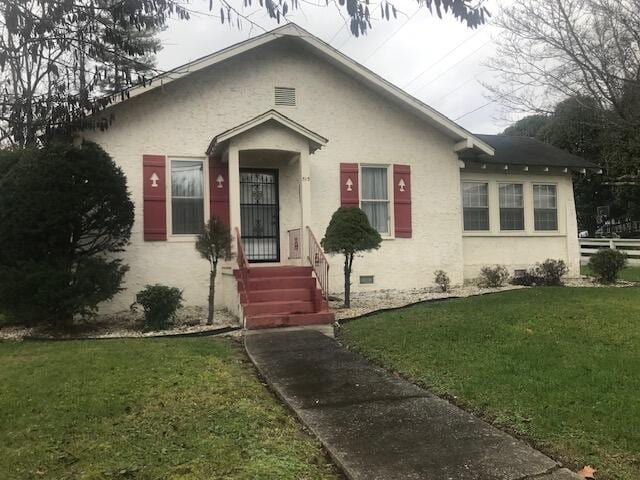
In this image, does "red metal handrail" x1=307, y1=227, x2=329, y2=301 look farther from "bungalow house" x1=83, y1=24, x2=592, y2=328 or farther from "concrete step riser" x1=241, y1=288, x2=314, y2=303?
"concrete step riser" x1=241, y1=288, x2=314, y2=303

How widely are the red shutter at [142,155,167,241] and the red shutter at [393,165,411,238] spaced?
17.7ft

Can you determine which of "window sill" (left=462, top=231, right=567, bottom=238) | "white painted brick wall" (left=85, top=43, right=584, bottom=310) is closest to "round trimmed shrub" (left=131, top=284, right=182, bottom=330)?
"white painted brick wall" (left=85, top=43, right=584, bottom=310)

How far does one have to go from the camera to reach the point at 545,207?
15.2 metres

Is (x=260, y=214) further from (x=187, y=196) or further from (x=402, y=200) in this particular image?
(x=402, y=200)

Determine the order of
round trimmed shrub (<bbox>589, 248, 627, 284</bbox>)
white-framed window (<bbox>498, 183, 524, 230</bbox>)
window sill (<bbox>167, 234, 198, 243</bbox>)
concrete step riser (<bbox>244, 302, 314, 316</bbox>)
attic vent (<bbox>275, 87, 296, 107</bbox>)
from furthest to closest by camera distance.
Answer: white-framed window (<bbox>498, 183, 524, 230</bbox>) < round trimmed shrub (<bbox>589, 248, 627, 284</bbox>) < attic vent (<bbox>275, 87, 296, 107</bbox>) < window sill (<bbox>167, 234, 198, 243</bbox>) < concrete step riser (<bbox>244, 302, 314, 316</bbox>)

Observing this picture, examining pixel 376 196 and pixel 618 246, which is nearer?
pixel 376 196

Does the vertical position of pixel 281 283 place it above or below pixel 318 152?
below

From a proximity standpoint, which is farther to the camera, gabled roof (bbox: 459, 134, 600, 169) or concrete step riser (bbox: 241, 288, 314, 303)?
gabled roof (bbox: 459, 134, 600, 169)

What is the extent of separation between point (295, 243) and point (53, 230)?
191 inches

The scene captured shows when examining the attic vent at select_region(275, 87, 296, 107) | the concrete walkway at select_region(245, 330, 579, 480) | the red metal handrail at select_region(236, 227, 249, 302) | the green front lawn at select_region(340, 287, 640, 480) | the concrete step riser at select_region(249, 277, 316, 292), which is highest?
the attic vent at select_region(275, 87, 296, 107)

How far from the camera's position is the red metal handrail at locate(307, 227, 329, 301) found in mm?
10078

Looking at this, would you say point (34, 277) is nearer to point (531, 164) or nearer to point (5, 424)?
point (5, 424)

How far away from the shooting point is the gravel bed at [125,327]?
30.3ft

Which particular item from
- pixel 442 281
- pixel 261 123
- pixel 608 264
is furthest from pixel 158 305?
pixel 608 264
